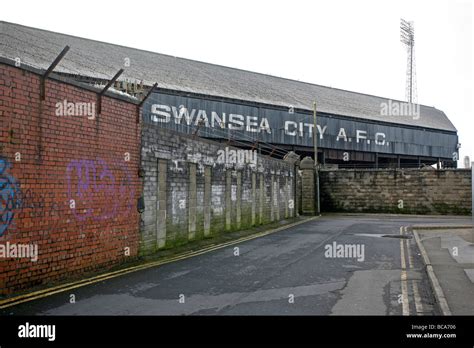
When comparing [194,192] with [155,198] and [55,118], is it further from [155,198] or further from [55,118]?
[55,118]

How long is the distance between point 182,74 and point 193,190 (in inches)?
991

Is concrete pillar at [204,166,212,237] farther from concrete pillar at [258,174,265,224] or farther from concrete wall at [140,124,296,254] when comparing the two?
concrete pillar at [258,174,265,224]

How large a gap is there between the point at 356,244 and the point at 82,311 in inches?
433

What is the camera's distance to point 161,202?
12938 mm

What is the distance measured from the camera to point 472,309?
6859 millimetres

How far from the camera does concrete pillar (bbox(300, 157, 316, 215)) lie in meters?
33.3

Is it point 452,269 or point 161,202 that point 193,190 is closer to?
point 161,202

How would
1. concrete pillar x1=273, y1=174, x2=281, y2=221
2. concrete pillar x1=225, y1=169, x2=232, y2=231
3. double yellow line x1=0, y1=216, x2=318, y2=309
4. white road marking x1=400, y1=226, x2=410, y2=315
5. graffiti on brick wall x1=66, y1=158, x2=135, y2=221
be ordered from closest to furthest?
1. white road marking x1=400, y1=226, x2=410, y2=315
2. double yellow line x1=0, y1=216, x2=318, y2=309
3. graffiti on brick wall x1=66, y1=158, x2=135, y2=221
4. concrete pillar x1=225, y1=169, x2=232, y2=231
5. concrete pillar x1=273, y1=174, x2=281, y2=221

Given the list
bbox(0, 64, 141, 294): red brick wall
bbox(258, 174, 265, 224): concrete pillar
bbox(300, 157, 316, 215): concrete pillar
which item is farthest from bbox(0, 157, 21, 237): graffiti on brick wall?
bbox(300, 157, 316, 215): concrete pillar

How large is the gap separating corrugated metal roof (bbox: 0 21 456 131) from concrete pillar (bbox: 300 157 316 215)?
8420mm

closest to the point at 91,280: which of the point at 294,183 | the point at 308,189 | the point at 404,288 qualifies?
the point at 404,288

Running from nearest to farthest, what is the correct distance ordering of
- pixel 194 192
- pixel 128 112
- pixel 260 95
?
pixel 128 112 < pixel 194 192 < pixel 260 95
